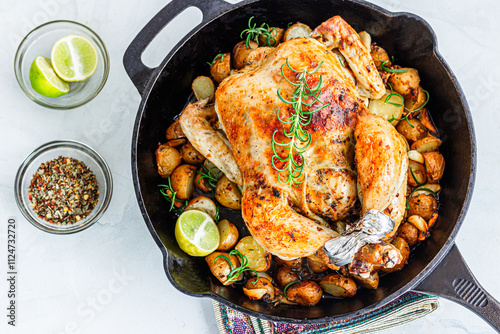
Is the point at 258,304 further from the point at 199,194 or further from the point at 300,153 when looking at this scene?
the point at 300,153

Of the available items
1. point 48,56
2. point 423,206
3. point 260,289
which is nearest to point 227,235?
point 260,289

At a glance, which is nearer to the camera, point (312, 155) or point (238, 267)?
point (312, 155)

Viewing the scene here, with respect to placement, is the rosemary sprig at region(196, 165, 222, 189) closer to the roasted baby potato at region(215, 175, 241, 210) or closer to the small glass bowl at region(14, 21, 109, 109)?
the roasted baby potato at region(215, 175, 241, 210)

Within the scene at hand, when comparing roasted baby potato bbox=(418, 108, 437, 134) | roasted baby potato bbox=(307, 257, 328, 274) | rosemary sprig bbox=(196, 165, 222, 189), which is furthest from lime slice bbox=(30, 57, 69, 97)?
Result: roasted baby potato bbox=(418, 108, 437, 134)

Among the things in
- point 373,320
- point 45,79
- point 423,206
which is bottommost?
point 373,320

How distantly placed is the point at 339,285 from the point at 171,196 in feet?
3.32

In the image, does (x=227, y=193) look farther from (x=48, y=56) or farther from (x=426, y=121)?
(x=48, y=56)

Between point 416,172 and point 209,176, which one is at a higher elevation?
point 416,172

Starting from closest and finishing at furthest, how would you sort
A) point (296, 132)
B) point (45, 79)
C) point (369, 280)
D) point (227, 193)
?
point (296, 132)
point (369, 280)
point (227, 193)
point (45, 79)

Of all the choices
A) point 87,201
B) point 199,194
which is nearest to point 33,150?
point 87,201

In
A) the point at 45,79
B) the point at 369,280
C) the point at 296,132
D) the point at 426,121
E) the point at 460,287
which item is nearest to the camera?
the point at 296,132

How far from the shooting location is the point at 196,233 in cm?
227

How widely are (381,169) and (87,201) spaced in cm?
171

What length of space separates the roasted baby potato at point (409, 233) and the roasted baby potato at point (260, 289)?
0.73m
